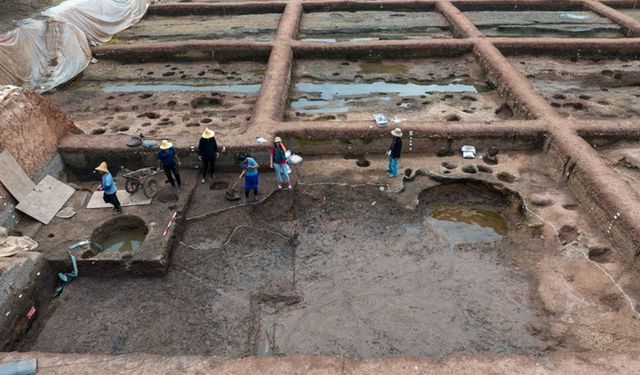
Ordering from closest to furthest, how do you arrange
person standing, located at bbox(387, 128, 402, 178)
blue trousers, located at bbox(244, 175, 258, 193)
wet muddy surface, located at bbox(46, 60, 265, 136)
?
blue trousers, located at bbox(244, 175, 258, 193), person standing, located at bbox(387, 128, 402, 178), wet muddy surface, located at bbox(46, 60, 265, 136)

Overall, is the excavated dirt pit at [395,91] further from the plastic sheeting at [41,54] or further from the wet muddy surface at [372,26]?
the plastic sheeting at [41,54]

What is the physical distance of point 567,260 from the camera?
6.15m

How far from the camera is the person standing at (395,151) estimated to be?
7570 mm

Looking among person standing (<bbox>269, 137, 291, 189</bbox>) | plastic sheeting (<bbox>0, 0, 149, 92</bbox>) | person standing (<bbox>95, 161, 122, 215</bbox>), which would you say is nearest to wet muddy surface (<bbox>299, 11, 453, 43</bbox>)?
plastic sheeting (<bbox>0, 0, 149, 92</bbox>)

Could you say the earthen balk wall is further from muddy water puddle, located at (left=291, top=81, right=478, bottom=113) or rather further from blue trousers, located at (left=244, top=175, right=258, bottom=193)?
blue trousers, located at (left=244, top=175, right=258, bottom=193)

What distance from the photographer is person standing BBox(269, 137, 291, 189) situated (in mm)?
7258

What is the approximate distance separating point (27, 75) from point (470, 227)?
445 inches

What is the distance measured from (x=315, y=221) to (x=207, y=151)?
2278 mm

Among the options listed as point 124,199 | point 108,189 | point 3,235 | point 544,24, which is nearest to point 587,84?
point 544,24

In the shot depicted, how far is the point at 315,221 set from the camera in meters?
7.13

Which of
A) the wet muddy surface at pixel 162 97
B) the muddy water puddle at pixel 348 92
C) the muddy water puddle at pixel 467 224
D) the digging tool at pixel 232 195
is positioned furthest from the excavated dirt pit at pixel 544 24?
the digging tool at pixel 232 195

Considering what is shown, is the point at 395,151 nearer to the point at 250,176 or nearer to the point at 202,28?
the point at 250,176

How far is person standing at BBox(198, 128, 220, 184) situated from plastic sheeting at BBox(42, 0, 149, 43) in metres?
8.54

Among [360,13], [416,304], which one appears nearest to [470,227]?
[416,304]
